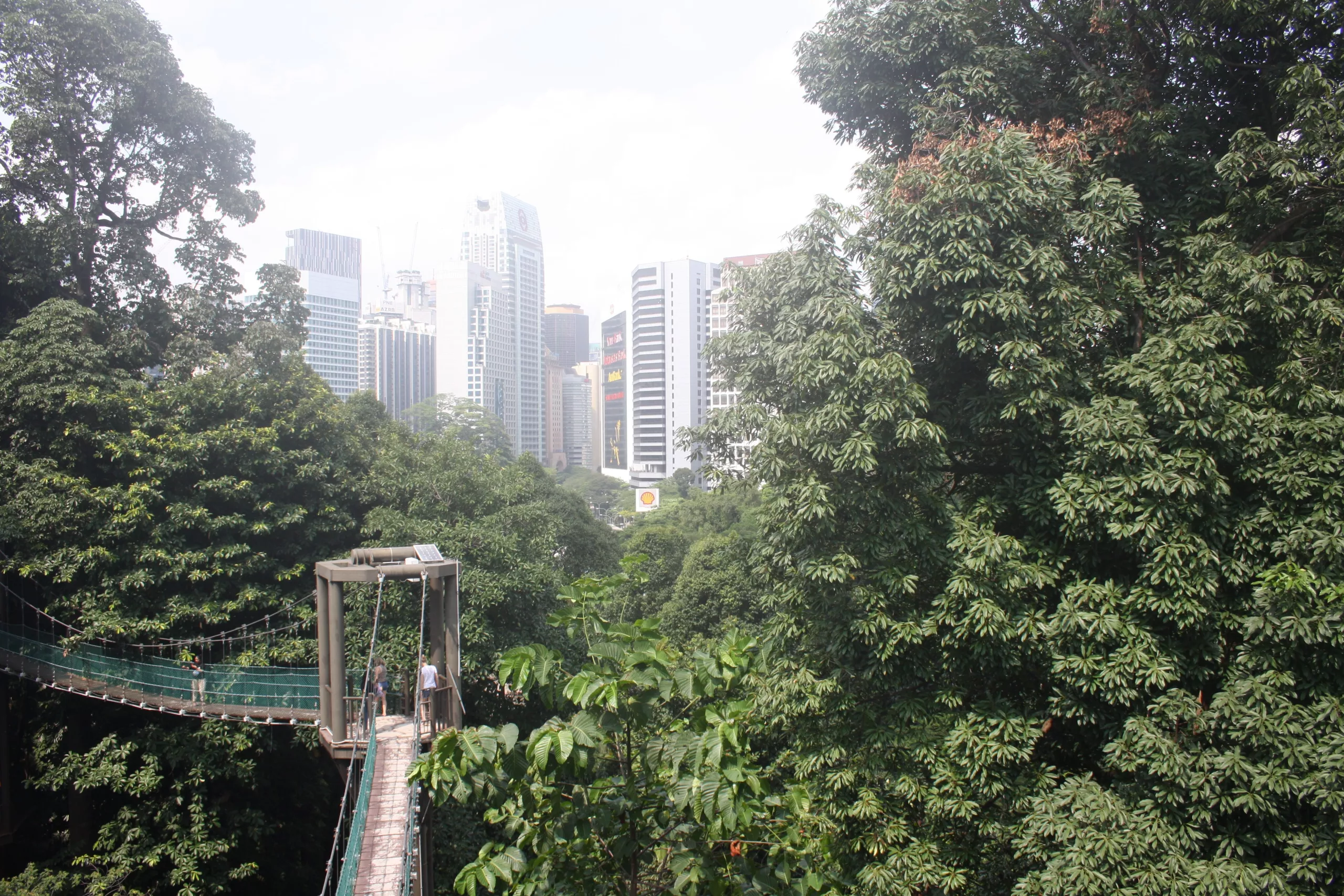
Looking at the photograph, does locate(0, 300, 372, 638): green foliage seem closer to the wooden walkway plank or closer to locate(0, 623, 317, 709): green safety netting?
locate(0, 623, 317, 709): green safety netting

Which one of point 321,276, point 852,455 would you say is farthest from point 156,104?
point 321,276

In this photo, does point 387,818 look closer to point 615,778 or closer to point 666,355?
point 615,778

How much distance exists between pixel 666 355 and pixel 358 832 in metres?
47.2

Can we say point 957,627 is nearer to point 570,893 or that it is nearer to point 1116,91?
point 570,893

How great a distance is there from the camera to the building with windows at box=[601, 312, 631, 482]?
209 feet

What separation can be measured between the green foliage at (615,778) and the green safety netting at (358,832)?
1.58 meters

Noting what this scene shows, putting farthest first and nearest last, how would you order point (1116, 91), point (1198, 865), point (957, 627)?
point (1116, 91) < point (957, 627) < point (1198, 865)

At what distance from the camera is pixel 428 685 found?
24.9 feet

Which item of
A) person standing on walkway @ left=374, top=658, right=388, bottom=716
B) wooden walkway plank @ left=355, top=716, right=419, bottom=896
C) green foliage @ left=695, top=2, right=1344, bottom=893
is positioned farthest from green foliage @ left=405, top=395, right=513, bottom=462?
green foliage @ left=695, top=2, right=1344, bottom=893

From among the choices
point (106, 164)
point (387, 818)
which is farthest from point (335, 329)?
point (387, 818)

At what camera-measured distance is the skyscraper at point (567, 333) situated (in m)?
97.9

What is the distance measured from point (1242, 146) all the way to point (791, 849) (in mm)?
5660

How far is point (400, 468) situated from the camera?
12266 millimetres

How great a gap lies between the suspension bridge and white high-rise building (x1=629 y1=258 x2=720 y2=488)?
40929mm
